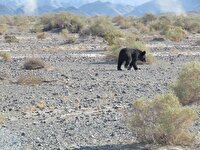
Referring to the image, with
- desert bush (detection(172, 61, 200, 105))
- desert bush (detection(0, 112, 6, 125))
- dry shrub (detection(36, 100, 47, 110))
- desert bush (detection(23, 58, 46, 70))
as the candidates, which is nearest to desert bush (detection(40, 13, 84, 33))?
desert bush (detection(23, 58, 46, 70))

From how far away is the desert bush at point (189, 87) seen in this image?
15820mm

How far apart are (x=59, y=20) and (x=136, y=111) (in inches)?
1853

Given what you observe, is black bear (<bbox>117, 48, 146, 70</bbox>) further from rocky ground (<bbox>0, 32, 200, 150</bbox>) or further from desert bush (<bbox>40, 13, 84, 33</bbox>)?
desert bush (<bbox>40, 13, 84, 33</bbox>)

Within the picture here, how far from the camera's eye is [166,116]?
11391mm

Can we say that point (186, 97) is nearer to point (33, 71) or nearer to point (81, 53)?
point (33, 71)

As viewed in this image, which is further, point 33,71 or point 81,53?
point 81,53

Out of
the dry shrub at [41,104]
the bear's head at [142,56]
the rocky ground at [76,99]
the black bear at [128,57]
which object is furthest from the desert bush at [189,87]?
the bear's head at [142,56]

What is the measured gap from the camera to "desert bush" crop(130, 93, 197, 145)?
11.4 meters

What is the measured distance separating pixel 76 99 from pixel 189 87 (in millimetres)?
3332

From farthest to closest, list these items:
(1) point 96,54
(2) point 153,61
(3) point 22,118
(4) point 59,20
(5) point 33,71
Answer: (4) point 59,20
(1) point 96,54
(2) point 153,61
(5) point 33,71
(3) point 22,118

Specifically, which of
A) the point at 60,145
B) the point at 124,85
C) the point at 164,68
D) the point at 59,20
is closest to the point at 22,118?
the point at 60,145

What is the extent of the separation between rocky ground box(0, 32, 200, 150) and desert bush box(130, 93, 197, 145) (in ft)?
1.02

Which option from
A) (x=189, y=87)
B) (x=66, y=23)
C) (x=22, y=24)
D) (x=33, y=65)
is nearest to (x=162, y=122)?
(x=189, y=87)

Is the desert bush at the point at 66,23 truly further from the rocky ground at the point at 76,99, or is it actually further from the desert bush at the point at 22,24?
the rocky ground at the point at 76,99
